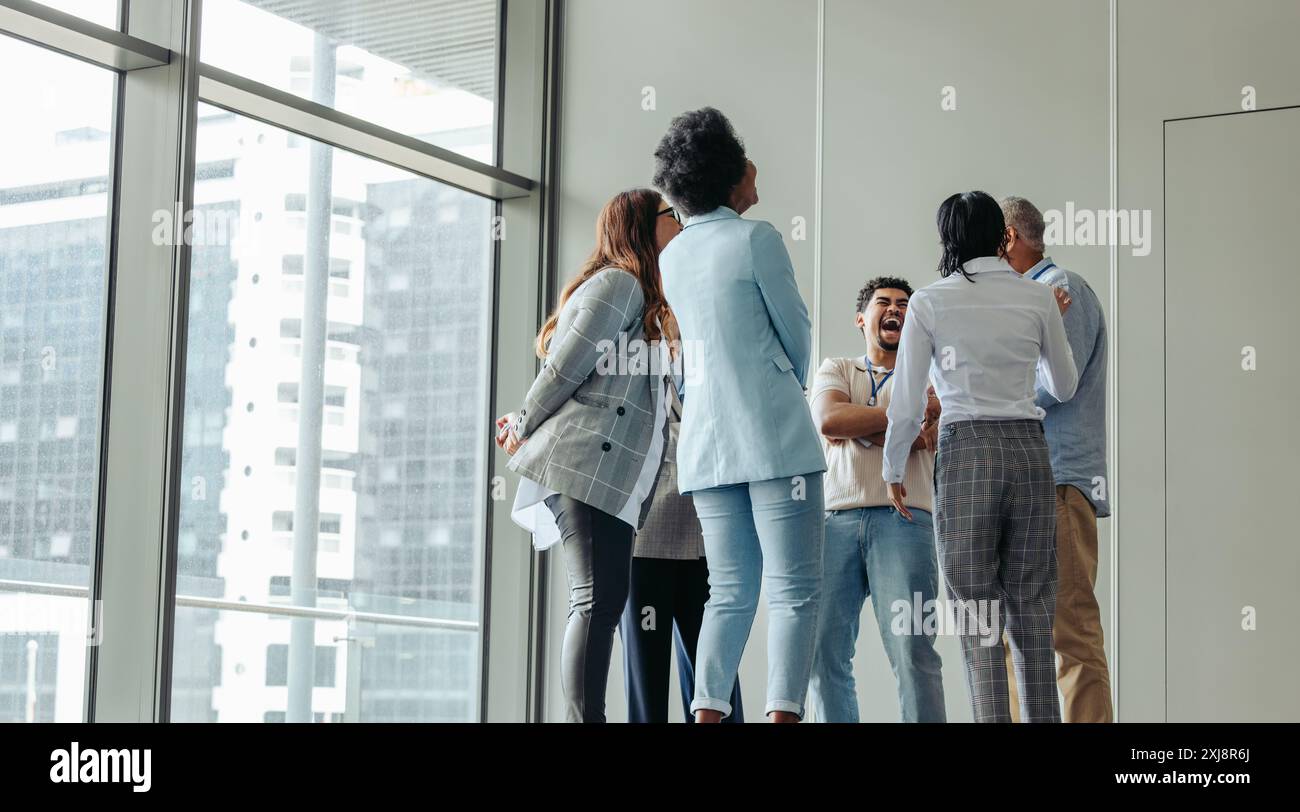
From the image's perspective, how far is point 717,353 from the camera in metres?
2.95

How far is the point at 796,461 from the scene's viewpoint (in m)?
2.80

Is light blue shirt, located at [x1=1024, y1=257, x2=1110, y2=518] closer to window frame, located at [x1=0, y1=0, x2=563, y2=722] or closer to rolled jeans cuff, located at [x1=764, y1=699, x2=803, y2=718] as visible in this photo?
rolled jeans cuff, located at [x1=764, y1=699, x2=803, y2=718]

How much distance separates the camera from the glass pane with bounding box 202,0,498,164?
14.0ft

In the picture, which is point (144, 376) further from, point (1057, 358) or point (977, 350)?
point (1057, 358)

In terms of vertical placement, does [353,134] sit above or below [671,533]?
above

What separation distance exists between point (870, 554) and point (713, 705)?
25.0 inches

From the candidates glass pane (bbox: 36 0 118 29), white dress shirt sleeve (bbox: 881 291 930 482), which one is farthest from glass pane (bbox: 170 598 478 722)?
white dress shirt sleeve (bbox: 881 291 930 482)

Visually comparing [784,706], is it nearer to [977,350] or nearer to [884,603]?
[884,603]

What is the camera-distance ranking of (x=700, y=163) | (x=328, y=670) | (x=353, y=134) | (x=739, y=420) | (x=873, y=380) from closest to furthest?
1. (x=739, y=420)
2. (x=700, y=163)
3. (x=873, y=380)
4. (x=328, y=670)
5. (x=353, y=134)

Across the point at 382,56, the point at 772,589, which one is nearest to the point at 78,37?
the point at 382,56

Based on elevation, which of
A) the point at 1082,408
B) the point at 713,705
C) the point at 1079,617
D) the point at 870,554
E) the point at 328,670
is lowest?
the point at 328,670

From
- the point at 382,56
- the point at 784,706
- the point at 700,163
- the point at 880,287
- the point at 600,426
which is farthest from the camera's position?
the point at 382,56

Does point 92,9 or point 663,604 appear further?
point 92,9

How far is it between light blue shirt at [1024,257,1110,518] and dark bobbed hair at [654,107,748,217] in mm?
827
